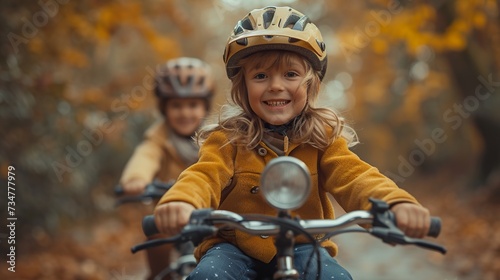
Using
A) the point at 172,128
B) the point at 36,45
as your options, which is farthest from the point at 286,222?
the point at 36,45

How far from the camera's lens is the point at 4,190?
24.1 ft

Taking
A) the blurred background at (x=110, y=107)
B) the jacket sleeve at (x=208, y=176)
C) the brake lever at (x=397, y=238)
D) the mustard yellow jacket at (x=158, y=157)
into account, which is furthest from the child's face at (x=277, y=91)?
the mustard yellow jacket at (x=158, y=157)

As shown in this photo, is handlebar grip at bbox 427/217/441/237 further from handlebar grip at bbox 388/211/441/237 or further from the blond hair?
the blond hair

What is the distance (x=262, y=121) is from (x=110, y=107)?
6.40 meters

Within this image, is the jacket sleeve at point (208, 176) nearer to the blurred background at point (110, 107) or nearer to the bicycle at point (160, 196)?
the blurred background at point (110, 107)

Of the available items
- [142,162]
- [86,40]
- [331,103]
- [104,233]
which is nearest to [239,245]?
[331,103]

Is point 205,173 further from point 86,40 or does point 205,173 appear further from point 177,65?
point 86,40

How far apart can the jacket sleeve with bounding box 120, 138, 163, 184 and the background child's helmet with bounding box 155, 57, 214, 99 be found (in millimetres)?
584

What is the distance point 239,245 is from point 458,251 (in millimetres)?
6836

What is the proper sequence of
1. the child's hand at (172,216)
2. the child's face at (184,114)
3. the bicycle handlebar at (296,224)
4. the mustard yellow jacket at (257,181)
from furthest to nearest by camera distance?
1. the child's face at (184,114)
2. the mustard yellow jacket at (257,181)
3. the child's hand at (172,216)
4. the bicycle handlebar at (296,224)

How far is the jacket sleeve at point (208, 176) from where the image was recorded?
2668 mm

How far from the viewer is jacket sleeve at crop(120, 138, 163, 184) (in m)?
5.35

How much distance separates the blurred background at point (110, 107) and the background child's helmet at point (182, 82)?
1.42 meters

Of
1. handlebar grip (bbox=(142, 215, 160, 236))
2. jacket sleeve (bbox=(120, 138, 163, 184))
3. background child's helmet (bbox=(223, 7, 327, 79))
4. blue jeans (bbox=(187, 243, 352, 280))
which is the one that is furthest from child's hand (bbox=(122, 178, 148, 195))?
handlebar grip (bbox=(142, 215, 160, 236))
